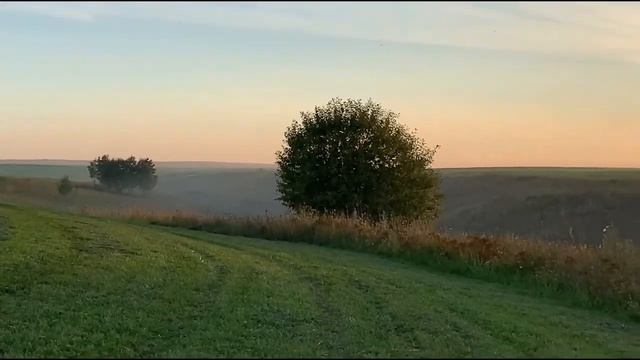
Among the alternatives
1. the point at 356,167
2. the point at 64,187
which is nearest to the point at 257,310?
the point at 356,167

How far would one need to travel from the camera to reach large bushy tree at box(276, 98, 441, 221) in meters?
32.8

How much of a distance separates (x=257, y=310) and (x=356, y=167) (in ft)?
75.0

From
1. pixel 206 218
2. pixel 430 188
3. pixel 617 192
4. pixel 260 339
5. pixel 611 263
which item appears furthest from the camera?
pixel 617 192

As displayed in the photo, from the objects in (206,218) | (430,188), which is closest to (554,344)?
(206,218)

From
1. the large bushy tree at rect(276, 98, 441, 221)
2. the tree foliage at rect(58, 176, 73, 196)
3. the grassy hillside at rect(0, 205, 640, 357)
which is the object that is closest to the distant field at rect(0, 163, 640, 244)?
the large bushy tree at rect(276, 98, 441, 221)

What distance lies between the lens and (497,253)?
60.9 ft

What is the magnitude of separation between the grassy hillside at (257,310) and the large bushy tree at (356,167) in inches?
577

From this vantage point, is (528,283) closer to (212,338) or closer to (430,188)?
(212,338)

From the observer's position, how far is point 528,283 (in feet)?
53.7

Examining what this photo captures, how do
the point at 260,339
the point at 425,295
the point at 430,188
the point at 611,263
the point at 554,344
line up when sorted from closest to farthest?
1. the point at 554,344
2. the point at 260,339
3. the point at 425,295
4. the point at 611,263
5. the point at 430,188

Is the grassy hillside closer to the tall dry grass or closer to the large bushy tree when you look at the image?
the tall dry grass

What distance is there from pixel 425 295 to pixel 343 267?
4.13 m

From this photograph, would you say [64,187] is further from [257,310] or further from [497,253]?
[257,310]

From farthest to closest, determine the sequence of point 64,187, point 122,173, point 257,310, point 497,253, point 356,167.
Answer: point 122,173
point 64,187
point 356,167
point 497,253
point 257,310
